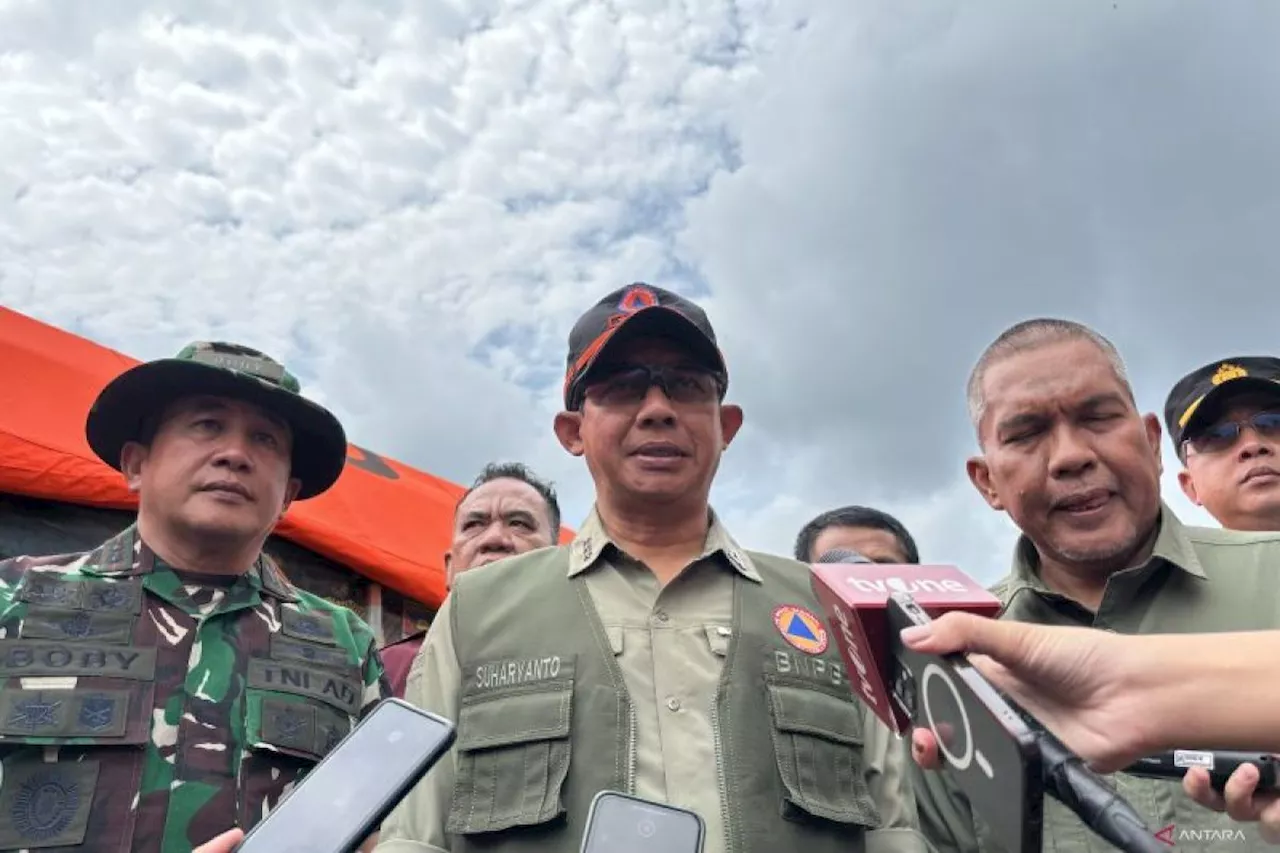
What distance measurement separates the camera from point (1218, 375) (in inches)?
130

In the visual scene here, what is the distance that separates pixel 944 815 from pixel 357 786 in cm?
154

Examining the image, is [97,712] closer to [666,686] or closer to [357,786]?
[666,686]

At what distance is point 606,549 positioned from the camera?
2385 mm

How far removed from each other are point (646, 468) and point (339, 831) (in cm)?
142

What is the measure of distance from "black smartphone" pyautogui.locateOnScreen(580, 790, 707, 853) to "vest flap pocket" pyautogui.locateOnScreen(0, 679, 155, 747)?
1734 millimetres

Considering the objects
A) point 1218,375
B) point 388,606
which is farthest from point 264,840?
point 388,606

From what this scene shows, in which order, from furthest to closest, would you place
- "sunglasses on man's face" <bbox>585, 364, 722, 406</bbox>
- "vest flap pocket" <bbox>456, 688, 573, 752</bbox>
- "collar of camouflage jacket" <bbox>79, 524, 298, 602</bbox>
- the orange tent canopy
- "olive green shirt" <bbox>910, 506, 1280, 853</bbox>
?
the orange tent canopy, "collar of camouflage jacket" <bbox>79, 524, 298, 602</bbox>, "sunglasses on man's face" <bbox>585, 364, 722, 406</bbox>, "vest flap pocket" <bbox>456, 688, 573, 752</bbox>, "olive green shirt" <bbox>910, 506, 1280, 853</bbox>

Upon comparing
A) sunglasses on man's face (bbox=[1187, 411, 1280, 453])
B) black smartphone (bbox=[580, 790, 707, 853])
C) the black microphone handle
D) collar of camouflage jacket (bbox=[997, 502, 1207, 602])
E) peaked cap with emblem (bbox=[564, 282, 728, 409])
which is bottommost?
black smartphone (bbox=[580, 790, 707, 853])

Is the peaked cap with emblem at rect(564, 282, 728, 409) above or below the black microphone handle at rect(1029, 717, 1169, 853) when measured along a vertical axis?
above

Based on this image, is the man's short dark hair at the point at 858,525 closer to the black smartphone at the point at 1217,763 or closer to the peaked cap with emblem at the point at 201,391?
the peaked cap with emblem at the point at 201,391

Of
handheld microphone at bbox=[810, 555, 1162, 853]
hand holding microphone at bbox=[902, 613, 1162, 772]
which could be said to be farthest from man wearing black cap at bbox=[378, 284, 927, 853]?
hand holding microphone at bbox=[902, 613, 1162, 772]

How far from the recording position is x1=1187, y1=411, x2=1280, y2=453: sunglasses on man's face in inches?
127

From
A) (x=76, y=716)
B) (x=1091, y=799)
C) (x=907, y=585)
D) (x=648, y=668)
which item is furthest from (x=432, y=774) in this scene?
(x=1091, y=799)

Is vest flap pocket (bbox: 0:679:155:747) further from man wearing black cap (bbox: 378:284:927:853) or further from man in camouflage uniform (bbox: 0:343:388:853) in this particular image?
man wearing black cap (bbox: 378:284:927:853)
